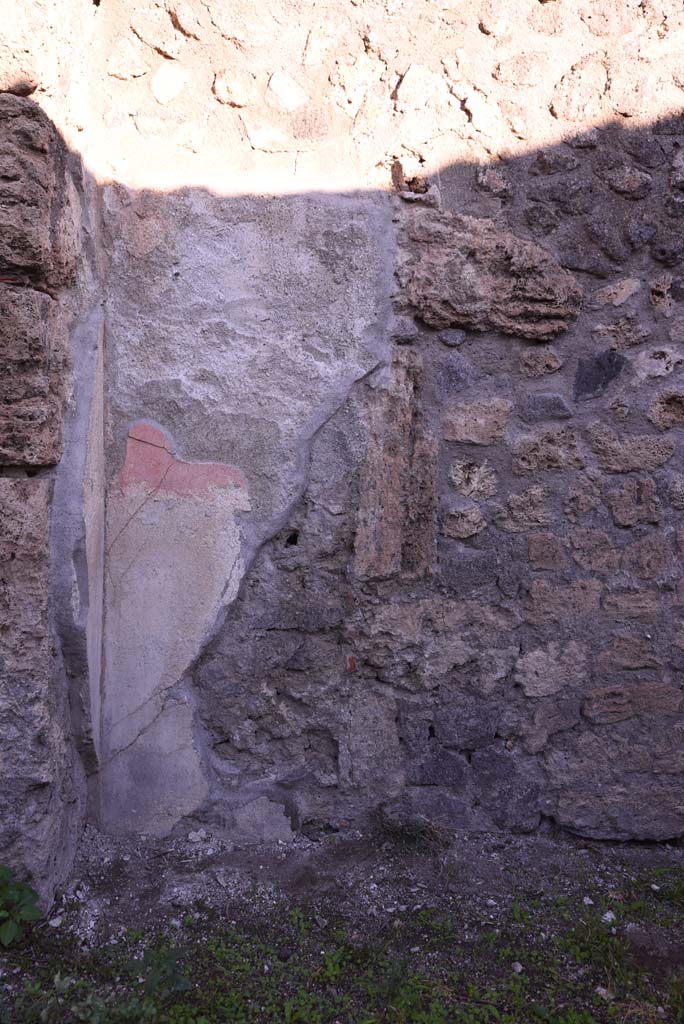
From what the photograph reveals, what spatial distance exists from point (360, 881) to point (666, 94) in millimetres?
2296

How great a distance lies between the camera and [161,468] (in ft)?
6.77

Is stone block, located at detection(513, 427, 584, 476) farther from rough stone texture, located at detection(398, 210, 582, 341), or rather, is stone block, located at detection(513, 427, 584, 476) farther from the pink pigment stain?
the pink pigment stain

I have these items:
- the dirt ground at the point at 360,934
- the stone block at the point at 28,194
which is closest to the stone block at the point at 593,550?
the dirt ground at the point at 360,934

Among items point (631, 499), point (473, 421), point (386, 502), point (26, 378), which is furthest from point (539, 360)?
point (26, 378)

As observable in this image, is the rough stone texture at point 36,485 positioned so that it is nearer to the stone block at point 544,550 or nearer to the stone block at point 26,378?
the stone block at point 26,378

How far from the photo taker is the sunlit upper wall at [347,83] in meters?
2.03

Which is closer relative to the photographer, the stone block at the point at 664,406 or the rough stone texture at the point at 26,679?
the rough stone texture at the point at 26,679

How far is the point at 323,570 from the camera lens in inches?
84.9

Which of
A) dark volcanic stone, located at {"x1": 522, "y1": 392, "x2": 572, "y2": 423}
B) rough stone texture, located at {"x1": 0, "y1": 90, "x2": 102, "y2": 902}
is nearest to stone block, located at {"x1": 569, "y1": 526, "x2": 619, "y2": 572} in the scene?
dark volcanic stone, located at {"x1": 522, "y1": 392, "x2": 572, "y2": 423}

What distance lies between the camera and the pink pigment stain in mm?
2053

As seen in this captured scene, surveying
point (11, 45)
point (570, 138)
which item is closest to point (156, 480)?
point (11, 45)

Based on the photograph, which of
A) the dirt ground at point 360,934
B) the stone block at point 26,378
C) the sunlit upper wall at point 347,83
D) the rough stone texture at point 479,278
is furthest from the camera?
the rough stone texture at point 479,278

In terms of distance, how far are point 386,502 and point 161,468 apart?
2.02 feet

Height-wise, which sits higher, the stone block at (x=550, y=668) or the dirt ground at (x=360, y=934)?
the stone block at (x=550, y=668)
